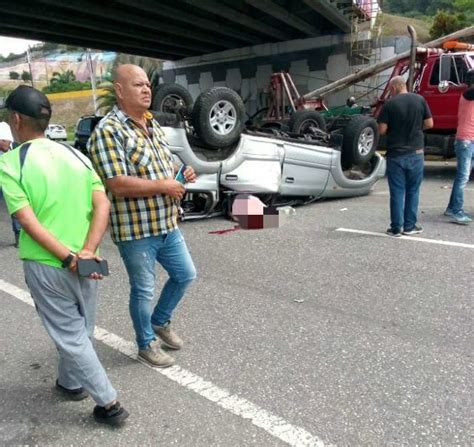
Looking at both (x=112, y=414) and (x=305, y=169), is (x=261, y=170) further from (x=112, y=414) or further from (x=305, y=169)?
(x=112, y=414)

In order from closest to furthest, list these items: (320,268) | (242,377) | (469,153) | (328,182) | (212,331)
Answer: (242,377) < (212,331) < (320,268) < (469,153) < (328,182)

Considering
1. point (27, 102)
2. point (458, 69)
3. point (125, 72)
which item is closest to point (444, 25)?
point (458, 69)

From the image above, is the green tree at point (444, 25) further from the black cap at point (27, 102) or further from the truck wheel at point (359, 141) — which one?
the black cap at point (27, 102)

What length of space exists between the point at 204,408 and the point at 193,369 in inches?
16.7

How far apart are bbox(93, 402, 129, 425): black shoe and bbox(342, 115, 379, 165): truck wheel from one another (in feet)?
21.0

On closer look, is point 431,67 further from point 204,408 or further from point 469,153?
point 204,408

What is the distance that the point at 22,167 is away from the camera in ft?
7.13

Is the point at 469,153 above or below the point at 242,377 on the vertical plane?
above

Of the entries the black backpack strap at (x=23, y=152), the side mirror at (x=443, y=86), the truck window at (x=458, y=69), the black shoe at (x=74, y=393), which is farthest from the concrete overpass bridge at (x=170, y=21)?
the black shoe at (x=74, y=393)

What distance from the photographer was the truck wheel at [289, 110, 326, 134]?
365 inches

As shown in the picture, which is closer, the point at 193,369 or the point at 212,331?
the point at 193,369

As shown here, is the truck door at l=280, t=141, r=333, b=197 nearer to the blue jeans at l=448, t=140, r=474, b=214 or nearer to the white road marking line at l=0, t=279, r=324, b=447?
the blue jeans at l=448, t=140, r=474, b=214

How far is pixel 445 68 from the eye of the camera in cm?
1066

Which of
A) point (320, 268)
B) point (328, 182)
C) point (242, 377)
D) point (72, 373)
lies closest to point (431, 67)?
point (328, 182)
